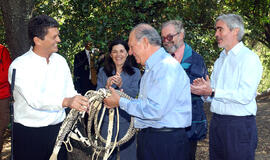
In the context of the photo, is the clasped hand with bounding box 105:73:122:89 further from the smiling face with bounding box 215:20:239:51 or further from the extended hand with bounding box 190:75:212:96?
the smiling face with bounding box 215:20:239:51

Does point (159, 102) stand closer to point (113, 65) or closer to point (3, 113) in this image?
point (113, 65)

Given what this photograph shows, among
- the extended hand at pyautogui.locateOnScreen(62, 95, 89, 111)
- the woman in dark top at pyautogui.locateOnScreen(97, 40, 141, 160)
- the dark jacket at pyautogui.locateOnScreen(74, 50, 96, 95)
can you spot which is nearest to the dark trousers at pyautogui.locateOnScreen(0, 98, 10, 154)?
the dark jacket at pyautogui.locateOnScreen(74, 50, 96, 95)

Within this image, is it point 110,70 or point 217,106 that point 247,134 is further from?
point 110,70

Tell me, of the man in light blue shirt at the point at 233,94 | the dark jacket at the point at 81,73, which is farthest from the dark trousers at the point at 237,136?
the dark jacket at the point at 81,73

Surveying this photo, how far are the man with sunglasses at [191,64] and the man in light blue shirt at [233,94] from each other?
0.66 feet

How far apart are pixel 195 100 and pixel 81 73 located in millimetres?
2889

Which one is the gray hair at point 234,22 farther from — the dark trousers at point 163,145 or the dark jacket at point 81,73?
the dark jacket at point 81,73

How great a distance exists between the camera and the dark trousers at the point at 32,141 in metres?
3.53

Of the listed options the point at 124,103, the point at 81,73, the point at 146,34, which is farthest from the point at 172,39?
the point at 81,73

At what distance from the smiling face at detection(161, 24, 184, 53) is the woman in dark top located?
2.65ft

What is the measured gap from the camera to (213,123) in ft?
12.9

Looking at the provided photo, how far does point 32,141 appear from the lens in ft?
11.7

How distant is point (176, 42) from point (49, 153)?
2.00 m

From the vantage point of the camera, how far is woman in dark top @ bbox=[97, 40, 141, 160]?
468 cm
